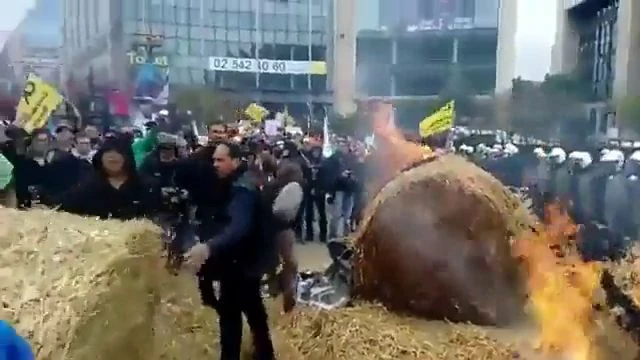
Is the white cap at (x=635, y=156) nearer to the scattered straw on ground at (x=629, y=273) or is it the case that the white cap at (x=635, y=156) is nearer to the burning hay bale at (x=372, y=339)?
the scattered straw on ground at (x=629, y=273)

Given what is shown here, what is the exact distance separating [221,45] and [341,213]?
Result: 3.72 feet

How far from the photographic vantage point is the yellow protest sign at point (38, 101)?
15.9 feet

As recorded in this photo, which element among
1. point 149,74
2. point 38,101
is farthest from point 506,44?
point 38,101

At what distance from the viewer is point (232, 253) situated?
4.58 m

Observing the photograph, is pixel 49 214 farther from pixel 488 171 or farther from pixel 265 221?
pixel 488 171

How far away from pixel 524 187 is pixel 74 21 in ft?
8.31

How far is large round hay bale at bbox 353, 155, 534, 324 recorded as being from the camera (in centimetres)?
518

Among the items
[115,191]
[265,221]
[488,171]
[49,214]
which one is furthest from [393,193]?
[49,214]

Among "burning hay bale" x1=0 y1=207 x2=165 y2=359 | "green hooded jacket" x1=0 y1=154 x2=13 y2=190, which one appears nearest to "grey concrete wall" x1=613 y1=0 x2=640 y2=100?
"burning hay bale" x1=0 y1=207 x2=165 y2=359

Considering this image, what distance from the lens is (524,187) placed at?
5312mm

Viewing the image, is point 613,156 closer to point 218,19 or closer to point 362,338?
point 362,338

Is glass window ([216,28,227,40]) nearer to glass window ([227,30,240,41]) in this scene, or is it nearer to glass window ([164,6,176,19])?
glass window ([227,30,240,41])

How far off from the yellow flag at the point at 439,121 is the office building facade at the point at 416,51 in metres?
0.10

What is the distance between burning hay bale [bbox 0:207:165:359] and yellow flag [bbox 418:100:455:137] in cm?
161
